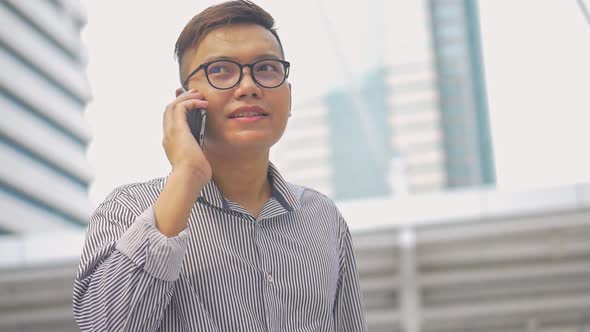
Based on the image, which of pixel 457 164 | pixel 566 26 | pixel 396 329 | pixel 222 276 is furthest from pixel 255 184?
pixel 457 164

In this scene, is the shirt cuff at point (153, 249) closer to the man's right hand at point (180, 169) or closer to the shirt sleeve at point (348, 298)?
the man's right hand at point (180, 169)

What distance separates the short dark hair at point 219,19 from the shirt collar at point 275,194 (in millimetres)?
230

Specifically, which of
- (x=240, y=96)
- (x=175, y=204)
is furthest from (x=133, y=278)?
(x=240, y=96)

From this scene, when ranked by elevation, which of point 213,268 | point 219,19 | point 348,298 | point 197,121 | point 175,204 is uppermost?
point 219,19

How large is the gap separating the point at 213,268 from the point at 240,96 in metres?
0.27

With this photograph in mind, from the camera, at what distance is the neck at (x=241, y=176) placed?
49.9 inches

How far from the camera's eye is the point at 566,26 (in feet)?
34.0

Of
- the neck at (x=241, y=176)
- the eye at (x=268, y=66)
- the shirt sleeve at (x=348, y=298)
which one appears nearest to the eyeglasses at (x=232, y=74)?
the eye at (x=268, y=66)

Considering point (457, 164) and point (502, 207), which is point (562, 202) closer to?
point (502, 207)

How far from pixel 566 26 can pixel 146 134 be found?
32806 mm

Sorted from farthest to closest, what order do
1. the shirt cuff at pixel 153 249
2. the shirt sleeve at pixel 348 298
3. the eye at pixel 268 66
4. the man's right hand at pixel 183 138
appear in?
the shirt sleeve at pixel 348 298, the eye at pixel 268 66, the man's right hand at pixel 183 138, the shirt cuff at pixel 153 249

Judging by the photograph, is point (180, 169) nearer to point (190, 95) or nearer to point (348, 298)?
point (190, 95)

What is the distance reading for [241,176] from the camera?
1291mm

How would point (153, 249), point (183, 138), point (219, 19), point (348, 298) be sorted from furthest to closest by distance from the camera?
point (348, 298) → point (219, 19) → point (183, 138) → point (153, 249)
